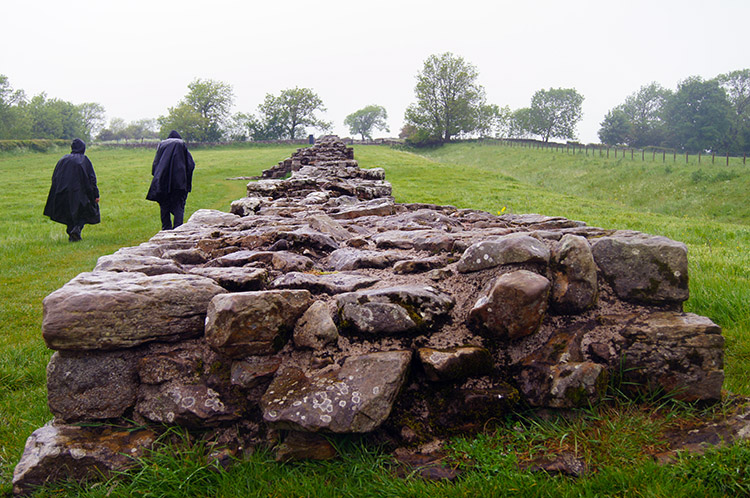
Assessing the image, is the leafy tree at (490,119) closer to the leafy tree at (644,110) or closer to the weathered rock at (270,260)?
the leafy tree at (644,110)

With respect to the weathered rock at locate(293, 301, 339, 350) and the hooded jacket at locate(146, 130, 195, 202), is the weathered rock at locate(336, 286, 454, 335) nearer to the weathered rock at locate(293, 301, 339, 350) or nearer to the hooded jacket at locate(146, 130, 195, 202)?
the weathered rock at locate(293, 301, 339, 350)

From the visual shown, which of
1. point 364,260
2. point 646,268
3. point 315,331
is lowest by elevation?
point 315,331

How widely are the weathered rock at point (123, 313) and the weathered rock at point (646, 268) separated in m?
2.58

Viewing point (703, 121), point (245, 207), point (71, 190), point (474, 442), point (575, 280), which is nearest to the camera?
point (474, 442)

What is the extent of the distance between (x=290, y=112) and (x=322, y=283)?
7259 centimetres

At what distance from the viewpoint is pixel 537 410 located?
2.45 metres

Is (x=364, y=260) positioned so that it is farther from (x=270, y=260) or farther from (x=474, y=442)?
(x=474, y=442)

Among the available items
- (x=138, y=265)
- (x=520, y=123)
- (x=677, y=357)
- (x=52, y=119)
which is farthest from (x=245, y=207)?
→ (x=520, y=123)

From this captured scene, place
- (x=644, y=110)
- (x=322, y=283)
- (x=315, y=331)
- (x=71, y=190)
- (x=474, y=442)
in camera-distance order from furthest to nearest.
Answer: (x=644, y=110), (x=71, y=190), (x=322, y=283), (x=315, y=331), (x=474, y=442)

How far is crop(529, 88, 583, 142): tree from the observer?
91.8m

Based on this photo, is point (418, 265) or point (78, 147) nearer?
point (418, 265)

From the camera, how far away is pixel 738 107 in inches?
2606

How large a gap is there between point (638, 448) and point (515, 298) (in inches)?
36.3

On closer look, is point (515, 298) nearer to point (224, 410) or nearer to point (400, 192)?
point (224, 410)
